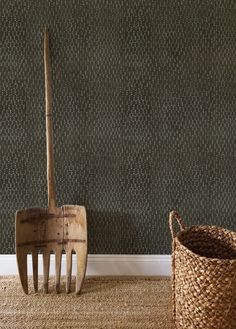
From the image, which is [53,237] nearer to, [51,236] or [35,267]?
[51,236]

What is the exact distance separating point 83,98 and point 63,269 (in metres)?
0.78

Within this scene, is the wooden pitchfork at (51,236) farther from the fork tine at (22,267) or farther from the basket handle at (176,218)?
the basket handle at (176,218)

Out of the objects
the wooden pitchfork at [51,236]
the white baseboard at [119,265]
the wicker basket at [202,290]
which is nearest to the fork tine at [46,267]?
the wooden pitchfork at [51,236]

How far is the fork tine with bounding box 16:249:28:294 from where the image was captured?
5.40 feet

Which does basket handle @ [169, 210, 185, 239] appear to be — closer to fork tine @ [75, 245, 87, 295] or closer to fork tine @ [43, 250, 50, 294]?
fork tine @ [75, 245, 87, 295]

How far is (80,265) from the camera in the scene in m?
1.67

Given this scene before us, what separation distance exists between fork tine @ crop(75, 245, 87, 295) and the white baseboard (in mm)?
107

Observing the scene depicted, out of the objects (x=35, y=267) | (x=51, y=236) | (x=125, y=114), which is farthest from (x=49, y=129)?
(x=35, y=267)

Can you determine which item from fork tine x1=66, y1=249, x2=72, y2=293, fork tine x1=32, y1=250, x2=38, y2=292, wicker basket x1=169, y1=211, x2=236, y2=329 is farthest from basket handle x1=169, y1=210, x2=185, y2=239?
fork tine x1=32, y1=250, x2=38, y2=292

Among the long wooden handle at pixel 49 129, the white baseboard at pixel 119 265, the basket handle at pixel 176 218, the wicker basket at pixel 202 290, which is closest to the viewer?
the wicker basket at pixel 202 290

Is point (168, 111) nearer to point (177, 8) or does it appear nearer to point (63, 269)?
point (177, 8)

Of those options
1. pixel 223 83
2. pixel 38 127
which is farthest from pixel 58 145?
pixel 223 83

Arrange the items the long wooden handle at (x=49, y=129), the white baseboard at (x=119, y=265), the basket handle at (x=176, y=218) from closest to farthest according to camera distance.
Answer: the basket handle at (x=176, y=218), the long wooden handle at (x=49, y=129), the white baseboard at (x=119, y=265)

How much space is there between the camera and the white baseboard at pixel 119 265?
178cm
